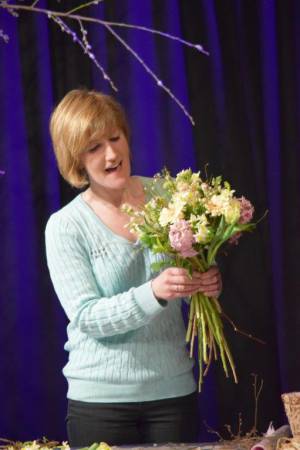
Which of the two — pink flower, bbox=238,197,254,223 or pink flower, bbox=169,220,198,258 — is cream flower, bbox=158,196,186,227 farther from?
pink flower, bbox=238,197,254,223

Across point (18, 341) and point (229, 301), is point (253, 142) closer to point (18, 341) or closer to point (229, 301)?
point (229, 301)

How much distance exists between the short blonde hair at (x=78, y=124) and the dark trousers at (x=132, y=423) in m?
0.67

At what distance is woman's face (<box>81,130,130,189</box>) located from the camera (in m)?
2.02

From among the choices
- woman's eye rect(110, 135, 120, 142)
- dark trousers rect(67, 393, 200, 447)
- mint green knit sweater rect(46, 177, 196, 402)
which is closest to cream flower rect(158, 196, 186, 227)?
mint green knit sweater rect(46, 177, 196, 402)

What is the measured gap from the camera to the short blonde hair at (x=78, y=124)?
202cm

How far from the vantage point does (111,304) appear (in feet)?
6.20

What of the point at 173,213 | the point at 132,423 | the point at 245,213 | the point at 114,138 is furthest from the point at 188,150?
the point at 132,423

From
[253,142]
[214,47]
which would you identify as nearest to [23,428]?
[253,142]

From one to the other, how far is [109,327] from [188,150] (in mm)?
1336

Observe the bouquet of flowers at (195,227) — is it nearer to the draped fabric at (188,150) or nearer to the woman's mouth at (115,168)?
the woman's mouth at (115,168)

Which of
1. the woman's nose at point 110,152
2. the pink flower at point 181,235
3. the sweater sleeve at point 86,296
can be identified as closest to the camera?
the pink flower at point 181,235

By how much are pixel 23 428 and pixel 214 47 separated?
1.82 m

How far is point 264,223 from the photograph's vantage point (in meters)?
3.04

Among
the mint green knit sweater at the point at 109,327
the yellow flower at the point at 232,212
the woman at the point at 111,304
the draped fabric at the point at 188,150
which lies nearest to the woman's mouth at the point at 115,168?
the woman at the point at 111,304
